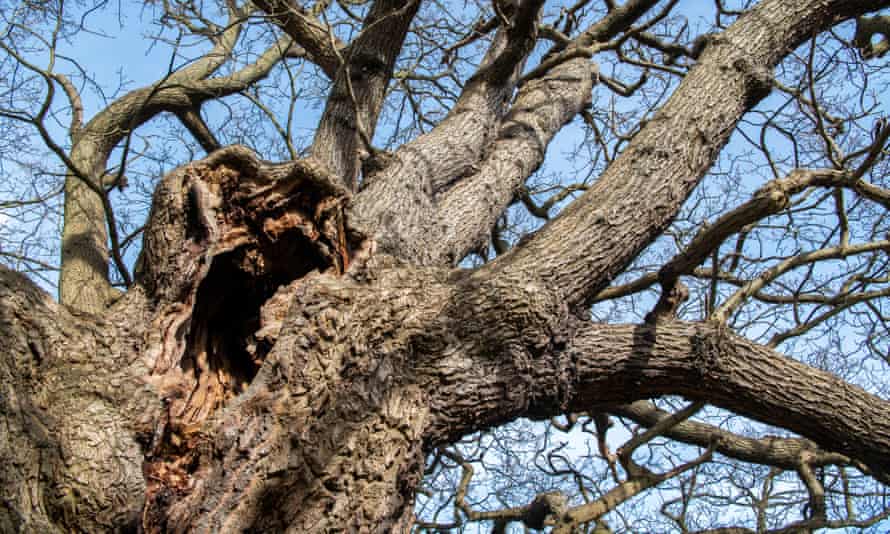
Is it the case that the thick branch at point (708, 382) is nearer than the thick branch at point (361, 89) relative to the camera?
Yes

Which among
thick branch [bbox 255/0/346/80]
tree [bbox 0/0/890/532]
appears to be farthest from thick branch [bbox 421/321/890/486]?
thick branch [bbox 255/0/346/80]

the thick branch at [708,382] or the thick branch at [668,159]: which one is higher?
the thick branch at [668,159]

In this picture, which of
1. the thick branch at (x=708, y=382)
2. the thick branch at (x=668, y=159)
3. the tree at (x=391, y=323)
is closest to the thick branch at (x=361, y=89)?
the tree at (x=391, y=323)

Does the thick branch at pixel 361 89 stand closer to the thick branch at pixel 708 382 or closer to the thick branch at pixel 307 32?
the thick branch at pixel 307 32

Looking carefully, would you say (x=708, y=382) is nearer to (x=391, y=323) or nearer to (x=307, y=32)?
(x=391, y=323)

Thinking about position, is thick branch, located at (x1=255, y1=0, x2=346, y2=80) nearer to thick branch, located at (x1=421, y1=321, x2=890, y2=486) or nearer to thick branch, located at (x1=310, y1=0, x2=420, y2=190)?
thick branch, located at (x1=310, y1=0, x2=420, y2=190)

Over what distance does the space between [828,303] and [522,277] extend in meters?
1.85

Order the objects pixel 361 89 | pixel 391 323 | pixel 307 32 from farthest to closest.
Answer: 1. pixel 307 32
2. pixel 361 89
3. pixel 391 323

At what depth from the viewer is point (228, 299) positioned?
229cm

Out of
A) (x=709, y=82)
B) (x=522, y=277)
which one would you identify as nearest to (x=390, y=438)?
(x=522, y=277)

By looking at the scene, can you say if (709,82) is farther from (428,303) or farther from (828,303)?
(428,303)

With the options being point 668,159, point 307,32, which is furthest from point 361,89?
point 668,159

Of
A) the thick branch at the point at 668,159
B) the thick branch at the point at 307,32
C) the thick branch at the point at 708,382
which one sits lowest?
the thick branch at the point at 708,382

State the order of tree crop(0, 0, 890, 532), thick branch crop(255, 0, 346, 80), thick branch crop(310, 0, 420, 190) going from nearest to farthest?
1. tree crop(0, 0, 890, 532)
2. thick branch crop(310, 0, 420, 190)
3. thick branch crop(255, 0, 346, 80)
